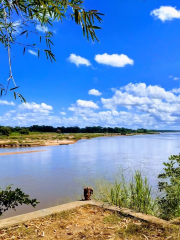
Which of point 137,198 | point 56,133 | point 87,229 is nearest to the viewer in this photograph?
point 87,229

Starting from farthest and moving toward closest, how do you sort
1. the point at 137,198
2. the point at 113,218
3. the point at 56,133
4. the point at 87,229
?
the point at 56,133 → the point at 137,198 → the point at 113,218 → the point at 87,229

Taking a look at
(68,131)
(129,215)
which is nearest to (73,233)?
(129,215)

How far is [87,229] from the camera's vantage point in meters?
2.63

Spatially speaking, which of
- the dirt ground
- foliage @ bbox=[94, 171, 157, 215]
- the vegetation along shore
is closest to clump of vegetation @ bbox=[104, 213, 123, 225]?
the dirt ground

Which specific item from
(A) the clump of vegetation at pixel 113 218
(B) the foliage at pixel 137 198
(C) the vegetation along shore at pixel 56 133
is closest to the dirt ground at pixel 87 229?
(A) the clump of vegetation at pixel 113 218

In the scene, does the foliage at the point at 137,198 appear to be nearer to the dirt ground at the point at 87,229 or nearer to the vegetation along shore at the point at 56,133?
the dirt ground at the point at 87,229

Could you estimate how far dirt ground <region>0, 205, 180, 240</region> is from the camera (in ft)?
8.04

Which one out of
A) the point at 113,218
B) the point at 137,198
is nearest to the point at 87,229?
the point at 113,218

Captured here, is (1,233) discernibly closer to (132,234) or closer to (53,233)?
(53,233)

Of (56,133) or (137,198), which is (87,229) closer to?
(137,198)

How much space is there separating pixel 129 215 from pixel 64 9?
256cm

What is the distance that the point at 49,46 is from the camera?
2.53 m

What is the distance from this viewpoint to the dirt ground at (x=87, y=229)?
2.45m

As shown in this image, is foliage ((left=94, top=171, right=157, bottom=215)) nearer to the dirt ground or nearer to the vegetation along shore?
the dirt ground
